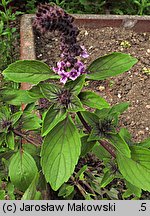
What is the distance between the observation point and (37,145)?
1698 mm

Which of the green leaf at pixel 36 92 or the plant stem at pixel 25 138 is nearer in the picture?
the green leaf at pixel 36 92

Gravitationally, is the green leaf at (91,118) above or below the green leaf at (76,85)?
below

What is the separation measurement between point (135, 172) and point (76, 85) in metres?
0.42

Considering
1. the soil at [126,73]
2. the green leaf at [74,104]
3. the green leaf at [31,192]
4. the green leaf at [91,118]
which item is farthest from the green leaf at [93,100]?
the soil at [126,73]

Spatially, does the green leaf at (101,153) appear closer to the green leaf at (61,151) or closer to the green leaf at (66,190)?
the green leaf at (66,190)

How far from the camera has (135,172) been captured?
1553 millimetres

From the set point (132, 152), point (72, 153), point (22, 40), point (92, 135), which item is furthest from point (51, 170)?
point (22, 40)

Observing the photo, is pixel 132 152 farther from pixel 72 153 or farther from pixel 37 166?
pixel 37 166

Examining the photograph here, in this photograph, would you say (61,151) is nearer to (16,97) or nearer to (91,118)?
(91,118)

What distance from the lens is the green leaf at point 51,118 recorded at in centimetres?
137

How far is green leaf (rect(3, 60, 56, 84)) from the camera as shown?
1352mm

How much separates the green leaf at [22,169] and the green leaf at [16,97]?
211mm

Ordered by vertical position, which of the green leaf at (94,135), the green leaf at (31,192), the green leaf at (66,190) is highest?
the green leaf at (94,135)
